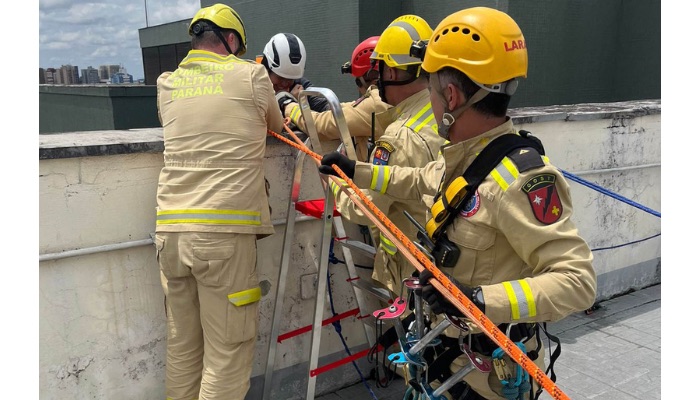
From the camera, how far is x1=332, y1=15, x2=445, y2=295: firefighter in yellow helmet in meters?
2.75

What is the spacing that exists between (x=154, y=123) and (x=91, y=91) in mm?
2826

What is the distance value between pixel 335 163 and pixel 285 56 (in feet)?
5.04

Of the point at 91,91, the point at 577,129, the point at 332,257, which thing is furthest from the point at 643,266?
the point at 91,91

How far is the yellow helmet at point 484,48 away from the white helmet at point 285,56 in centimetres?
203

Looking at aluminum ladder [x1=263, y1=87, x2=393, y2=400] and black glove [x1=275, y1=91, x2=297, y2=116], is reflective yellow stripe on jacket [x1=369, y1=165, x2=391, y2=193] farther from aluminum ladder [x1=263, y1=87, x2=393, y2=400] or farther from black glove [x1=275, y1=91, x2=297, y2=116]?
black glove [x1=275, y1=91, x2=297, y2=116]

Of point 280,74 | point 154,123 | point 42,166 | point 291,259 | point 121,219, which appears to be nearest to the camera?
point 42,166

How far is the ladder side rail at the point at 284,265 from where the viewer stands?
3.16 meters

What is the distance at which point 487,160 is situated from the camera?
190cm

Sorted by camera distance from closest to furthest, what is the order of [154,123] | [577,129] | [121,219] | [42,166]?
1. [42,166]
2. [121,219]
3. [577,129]
4. [154,123]

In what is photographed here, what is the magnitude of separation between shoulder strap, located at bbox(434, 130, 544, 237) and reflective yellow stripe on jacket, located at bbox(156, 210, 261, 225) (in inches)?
46.3

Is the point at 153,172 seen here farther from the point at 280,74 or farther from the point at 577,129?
the point at 577,129

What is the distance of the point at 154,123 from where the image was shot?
18.5 metres

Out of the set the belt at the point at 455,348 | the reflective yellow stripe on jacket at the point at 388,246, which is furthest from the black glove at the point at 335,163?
the belt at the point at 455,348

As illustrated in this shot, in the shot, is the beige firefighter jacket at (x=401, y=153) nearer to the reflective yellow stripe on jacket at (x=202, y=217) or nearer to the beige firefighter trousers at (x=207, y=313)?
the reflective yellow stripe on jacket at (x=202, y=217)
